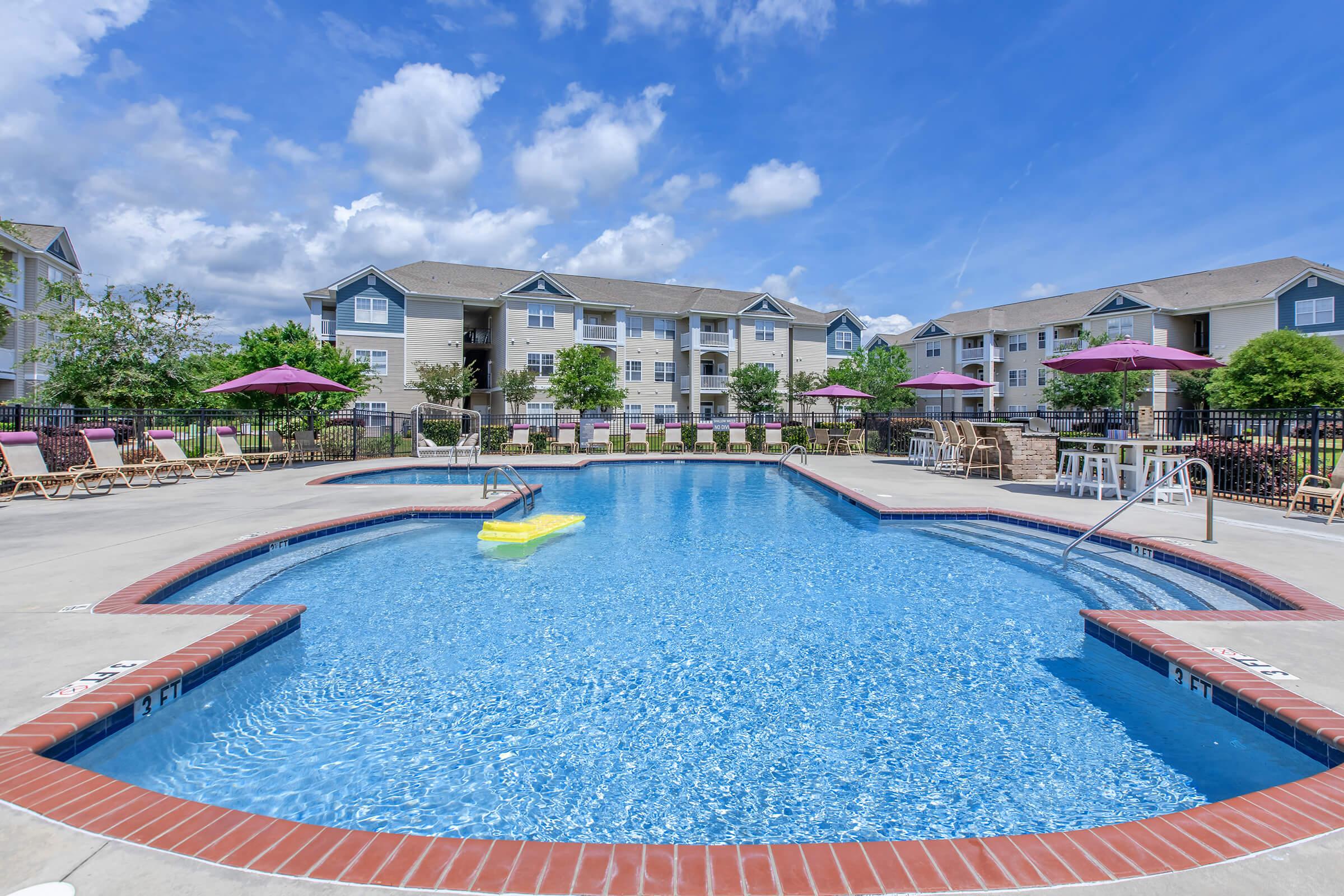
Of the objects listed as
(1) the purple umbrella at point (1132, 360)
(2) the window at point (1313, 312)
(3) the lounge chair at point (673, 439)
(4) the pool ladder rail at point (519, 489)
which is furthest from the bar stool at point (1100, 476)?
(2) the window at point (1313, 312)

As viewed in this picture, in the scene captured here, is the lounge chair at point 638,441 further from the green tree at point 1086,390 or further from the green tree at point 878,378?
the green tree at point 1086,390

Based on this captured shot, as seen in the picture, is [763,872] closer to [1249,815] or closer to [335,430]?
[1249,815]

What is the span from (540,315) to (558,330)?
1.24 m

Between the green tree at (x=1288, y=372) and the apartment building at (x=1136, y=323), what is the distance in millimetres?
6932

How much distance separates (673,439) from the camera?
23.2m

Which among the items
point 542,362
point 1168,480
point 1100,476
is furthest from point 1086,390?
point 542,362

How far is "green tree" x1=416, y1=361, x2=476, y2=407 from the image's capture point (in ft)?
103

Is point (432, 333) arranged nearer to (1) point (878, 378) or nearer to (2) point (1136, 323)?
(1) point (878, 378)

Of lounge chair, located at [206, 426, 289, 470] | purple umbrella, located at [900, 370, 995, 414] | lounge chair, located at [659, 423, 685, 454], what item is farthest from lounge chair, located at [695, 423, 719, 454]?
lounge chair, located at [206, 426, 289, 470]

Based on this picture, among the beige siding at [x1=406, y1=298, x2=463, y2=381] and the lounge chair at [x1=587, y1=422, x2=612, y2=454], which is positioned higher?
the beige siding at [x1=406, y1=298, x2=463, y2=381]

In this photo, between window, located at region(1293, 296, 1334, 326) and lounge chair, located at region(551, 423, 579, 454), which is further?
window, located at region(1293, 296, 1334, 326)

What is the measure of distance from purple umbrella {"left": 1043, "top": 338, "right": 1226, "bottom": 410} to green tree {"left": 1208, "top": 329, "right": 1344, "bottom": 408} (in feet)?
71.8

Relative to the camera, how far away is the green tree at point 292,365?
2195 centimetres

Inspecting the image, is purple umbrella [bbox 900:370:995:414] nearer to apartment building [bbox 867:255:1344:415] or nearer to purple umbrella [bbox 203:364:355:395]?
apartment building [bbox 867:255:1344:415]
